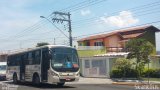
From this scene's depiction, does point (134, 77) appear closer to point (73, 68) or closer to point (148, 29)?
point (73, 68)

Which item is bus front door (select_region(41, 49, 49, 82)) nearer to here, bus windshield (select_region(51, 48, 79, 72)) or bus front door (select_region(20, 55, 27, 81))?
bus windshield (select_region(51, 48, 79, 72))

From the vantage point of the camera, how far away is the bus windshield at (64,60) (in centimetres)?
2598


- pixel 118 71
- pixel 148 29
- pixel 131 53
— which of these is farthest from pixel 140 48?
pixel 148 29

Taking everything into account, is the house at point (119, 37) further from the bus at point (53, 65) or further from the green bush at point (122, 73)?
the bus at point (53, 65)

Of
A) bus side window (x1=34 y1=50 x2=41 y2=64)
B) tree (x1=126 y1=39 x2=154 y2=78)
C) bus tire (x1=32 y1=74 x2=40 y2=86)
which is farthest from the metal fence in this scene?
bus side window (x1=34 y1=50 x2=41 y2=64)

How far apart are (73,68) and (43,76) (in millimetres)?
2388

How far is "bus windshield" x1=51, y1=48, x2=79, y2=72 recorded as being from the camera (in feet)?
85.3

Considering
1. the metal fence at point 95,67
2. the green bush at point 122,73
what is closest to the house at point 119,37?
the metal fence at point 95,67

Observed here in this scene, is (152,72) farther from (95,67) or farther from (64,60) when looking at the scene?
(64,60)

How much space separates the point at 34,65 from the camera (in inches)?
1129

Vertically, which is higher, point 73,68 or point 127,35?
point 127,35

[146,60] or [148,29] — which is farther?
[148,29]

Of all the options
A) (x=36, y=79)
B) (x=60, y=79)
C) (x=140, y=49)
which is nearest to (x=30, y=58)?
(x=36, y=79)

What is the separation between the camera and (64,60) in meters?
26.2
